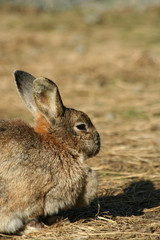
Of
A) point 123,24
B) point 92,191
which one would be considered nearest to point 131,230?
point 92,191

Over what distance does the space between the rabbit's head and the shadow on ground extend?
1.99 feet

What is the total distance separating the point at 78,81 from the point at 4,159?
653 centimetres

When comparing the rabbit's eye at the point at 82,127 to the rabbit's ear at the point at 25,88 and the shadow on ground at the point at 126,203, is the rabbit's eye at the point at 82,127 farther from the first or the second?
the shadow on ground at the point at 126,203

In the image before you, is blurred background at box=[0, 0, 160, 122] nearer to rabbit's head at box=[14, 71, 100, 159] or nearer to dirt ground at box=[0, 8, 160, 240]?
dirt ground at box=[0, 8, 160, 240]

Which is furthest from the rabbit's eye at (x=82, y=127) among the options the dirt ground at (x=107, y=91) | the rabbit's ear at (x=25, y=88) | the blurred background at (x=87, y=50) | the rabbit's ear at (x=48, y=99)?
the blurred background at (x=87, y=50)

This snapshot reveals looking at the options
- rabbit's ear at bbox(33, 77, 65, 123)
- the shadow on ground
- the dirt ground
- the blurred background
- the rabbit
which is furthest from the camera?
the blurred background

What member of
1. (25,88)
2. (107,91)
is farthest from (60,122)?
(107,91)

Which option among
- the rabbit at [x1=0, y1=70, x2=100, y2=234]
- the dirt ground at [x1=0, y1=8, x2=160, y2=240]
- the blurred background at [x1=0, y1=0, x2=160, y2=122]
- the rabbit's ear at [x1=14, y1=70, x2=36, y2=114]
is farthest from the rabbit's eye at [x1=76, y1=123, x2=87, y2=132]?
the blurred background at [x1=0, y1=0, x2=160, y2=122]

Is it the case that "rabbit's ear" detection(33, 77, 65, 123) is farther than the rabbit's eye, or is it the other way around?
the rabbit's eye

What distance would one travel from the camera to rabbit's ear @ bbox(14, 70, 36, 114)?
420cm

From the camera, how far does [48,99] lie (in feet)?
12.4

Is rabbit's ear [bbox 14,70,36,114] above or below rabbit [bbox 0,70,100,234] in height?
above

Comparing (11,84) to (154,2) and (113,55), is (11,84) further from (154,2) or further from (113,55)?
(154,2)

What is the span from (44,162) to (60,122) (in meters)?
0.45
